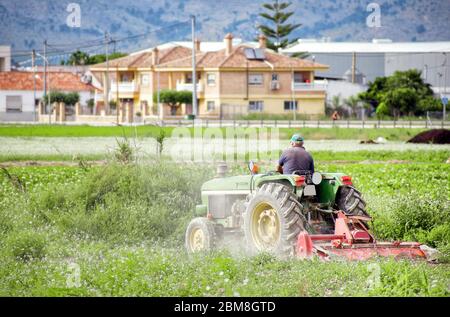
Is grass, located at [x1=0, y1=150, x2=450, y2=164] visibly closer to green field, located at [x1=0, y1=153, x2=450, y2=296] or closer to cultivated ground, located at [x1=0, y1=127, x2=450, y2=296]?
cultivated ground, located at [x1=0, y1=127, x2=450, y2=296]

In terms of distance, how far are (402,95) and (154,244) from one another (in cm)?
7590

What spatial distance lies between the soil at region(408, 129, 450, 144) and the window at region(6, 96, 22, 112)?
5035cm

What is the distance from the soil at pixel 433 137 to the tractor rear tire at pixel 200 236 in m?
38.6

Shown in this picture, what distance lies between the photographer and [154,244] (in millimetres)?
16297

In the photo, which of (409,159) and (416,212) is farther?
(409,159)

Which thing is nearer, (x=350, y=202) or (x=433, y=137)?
(x=350, y=202)

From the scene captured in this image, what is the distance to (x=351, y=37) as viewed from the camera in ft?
481

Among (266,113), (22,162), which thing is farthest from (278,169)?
(266,113)

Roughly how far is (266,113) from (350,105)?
1182 centimetres

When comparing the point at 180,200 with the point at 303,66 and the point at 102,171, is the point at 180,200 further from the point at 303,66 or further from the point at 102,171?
the point at 303,66

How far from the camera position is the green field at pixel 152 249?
1181 centimetres

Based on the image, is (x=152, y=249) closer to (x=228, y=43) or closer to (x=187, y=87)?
(x=187, y=87)

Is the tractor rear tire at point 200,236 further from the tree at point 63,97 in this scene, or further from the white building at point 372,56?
the white building at point 372,56

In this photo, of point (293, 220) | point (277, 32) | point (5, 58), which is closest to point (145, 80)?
point (277, 32)
